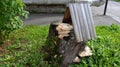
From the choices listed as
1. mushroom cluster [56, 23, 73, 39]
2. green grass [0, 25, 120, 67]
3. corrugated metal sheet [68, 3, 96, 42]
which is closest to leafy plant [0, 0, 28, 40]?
green grass [0, 25, 120, 67]

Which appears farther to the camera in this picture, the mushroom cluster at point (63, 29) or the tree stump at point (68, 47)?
the mushroom cluster at point (63, 29)

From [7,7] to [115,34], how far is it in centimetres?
273

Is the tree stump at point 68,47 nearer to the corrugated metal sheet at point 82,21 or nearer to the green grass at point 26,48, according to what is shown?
the corrugated metal sheet at point 82,21

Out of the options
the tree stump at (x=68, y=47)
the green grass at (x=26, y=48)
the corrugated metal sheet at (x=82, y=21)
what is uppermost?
the corrugated metal sheet at (x=82, y=21)

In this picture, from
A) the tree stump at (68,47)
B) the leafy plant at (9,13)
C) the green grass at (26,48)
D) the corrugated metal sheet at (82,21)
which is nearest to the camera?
the tree stump at (68,47)

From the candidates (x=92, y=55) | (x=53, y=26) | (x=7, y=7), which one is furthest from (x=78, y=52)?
(x=7, y=7)

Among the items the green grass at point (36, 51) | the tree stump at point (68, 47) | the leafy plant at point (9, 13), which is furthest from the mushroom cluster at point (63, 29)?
the leafy plant at point (9, 13)

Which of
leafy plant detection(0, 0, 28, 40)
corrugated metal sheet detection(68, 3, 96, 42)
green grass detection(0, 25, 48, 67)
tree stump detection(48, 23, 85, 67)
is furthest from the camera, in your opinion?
leafy plant detection(0, 0, 28, 40)

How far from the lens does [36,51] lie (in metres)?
4.78

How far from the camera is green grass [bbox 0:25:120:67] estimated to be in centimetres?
392

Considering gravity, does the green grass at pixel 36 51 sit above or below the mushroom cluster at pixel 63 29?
below

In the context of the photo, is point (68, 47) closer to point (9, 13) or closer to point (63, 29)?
point (63, 29)

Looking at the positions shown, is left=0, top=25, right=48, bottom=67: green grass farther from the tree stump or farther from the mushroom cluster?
the mushroom cluster

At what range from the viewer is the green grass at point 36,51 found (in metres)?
3.92
